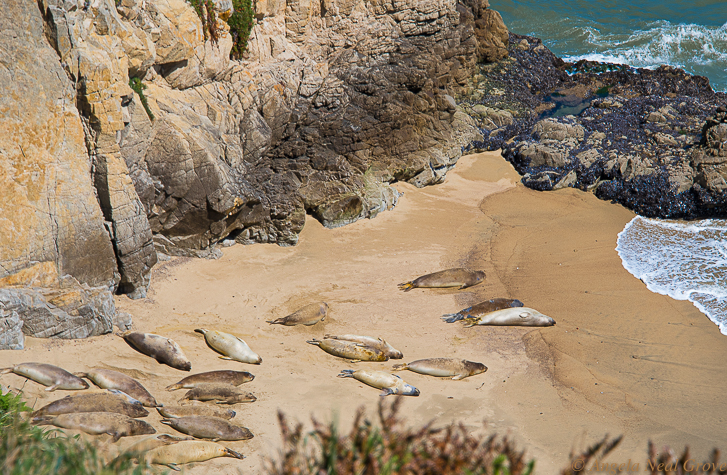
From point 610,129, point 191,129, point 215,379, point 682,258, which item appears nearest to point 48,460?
point 215,379

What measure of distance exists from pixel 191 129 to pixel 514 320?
681 centimetres

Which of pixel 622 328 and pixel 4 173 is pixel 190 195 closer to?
pixel 4 173

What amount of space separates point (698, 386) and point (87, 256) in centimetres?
920

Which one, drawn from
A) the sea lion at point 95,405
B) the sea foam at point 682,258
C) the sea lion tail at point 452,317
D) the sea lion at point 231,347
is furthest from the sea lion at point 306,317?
the sea foam at point 682,258

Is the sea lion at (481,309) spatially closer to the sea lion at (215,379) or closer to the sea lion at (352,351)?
the sea lion at (352,351)

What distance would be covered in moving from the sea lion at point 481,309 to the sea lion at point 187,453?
4.77m

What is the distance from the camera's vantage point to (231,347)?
763 cm

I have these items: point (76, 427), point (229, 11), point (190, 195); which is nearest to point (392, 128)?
point (229, 11)

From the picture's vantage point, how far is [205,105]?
10.9 metres

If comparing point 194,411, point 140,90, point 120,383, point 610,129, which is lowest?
point 194,411

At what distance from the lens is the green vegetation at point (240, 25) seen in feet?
37.8

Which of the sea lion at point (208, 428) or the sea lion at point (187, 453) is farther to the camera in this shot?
the sea lion at point (208, 428)

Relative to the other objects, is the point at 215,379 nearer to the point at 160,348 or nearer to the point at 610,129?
the point at 160,348

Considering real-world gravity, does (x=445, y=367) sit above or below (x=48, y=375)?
below
